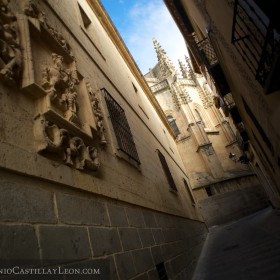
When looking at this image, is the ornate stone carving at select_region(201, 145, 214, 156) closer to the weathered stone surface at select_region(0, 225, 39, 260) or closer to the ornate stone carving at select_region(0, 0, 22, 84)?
the ornate stone carving at select_region(0, 0, 22, 84)

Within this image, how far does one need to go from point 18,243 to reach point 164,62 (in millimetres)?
32478

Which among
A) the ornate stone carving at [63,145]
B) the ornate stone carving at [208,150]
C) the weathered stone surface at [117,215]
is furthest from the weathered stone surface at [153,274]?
the ornate stone carving at [208,150]

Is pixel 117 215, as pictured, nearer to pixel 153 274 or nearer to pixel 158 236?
pixel 153 274

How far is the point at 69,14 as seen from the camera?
17.9 feet

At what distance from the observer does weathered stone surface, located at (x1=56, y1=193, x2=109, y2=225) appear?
2.23m

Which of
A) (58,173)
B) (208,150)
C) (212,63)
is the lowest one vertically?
(58,173)

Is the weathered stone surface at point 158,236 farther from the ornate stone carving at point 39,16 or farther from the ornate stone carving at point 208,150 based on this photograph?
the ornate stone carving at point 208,150

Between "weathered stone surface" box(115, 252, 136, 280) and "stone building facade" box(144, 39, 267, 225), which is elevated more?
"stone building facade" box(144, 39, 267, 225)

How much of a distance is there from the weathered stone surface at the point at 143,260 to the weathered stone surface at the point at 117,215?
429 millimetres

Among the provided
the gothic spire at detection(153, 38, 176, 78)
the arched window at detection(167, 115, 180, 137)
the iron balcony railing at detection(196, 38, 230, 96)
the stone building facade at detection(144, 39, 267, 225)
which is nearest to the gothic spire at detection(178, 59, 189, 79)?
the stone building facade at detection(144, 39, 267, 225)

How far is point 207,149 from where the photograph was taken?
82.6 ft

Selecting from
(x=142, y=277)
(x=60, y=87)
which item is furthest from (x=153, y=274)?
(x=60, y=87)

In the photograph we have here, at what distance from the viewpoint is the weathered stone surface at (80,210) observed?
2.23 m

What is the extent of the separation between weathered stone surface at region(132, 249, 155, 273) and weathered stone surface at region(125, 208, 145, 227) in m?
0.38
